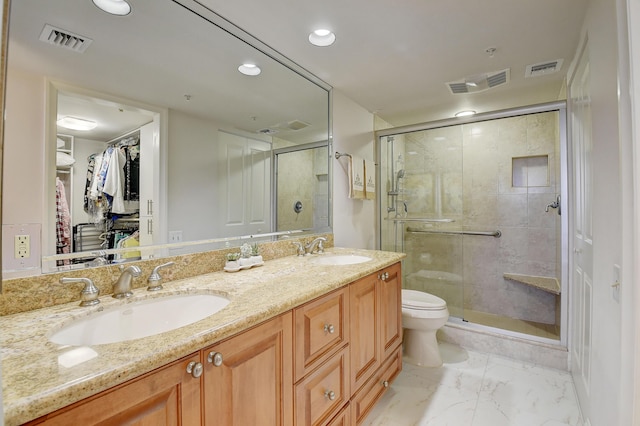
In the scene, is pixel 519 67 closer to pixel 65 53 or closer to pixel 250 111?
pixel 250 111

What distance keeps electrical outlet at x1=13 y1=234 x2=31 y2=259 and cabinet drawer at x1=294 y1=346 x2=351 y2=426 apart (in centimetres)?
103

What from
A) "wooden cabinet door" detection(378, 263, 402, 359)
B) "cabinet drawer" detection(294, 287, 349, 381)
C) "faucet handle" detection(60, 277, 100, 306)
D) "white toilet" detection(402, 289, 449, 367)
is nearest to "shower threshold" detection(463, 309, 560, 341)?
"white toilet" detection(402, 289, 449, 367)

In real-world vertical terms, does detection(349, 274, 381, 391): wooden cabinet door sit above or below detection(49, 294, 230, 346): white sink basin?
below

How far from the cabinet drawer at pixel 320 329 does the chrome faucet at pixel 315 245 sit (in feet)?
2.43

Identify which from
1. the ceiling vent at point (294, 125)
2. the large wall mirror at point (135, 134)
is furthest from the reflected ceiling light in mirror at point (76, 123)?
the ceiling vent at point (294, 125)

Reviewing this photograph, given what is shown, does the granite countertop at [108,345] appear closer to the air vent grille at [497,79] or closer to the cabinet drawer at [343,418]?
the cabinet drawer at [343,418]

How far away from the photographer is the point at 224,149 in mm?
1679

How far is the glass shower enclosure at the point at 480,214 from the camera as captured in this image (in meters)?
2.98

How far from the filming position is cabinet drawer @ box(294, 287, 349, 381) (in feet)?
3.77

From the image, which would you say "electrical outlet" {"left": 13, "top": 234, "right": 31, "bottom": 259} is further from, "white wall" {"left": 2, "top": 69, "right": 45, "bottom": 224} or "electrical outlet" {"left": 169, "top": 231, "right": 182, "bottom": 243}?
"electrical outlet" {"left": 169, "top": 231, "right": 182, "bottom": 243}

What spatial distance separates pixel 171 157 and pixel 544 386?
8.96 ft

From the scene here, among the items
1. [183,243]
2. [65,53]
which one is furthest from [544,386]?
[65,53]

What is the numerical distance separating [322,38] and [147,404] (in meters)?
1.91

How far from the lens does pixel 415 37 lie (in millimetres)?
1791
